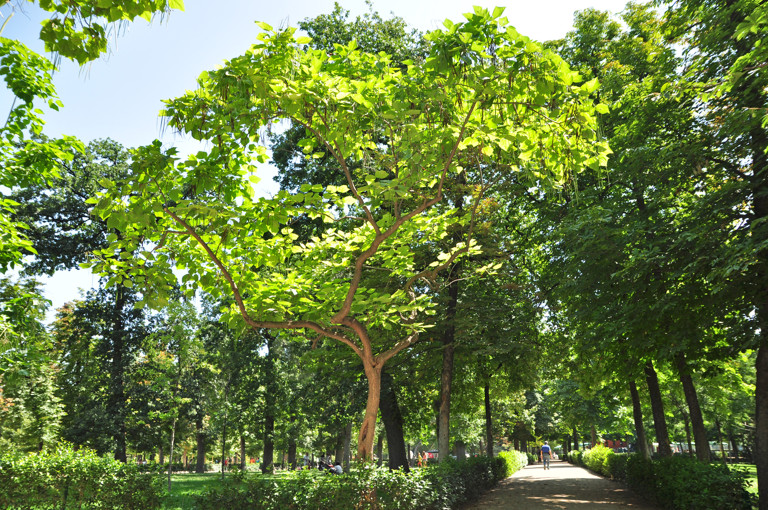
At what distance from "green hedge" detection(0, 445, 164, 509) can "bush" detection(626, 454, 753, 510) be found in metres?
10.1

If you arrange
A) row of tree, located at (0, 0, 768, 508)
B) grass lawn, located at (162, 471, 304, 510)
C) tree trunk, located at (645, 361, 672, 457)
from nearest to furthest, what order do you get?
row of tree, located at (0, 0, 768, 508) → grass lawn, located at (162, 471, 304, 510) → tree trunk, located at (645, 361, 672, 457)

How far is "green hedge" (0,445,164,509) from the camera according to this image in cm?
875

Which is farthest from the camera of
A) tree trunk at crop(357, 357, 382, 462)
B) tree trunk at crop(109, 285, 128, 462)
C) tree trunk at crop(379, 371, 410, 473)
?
tree trunk at crop(109, 285, 128, 462)

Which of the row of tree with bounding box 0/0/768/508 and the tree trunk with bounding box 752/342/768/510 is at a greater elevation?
the row of tree with bounding box 0/0/768/508

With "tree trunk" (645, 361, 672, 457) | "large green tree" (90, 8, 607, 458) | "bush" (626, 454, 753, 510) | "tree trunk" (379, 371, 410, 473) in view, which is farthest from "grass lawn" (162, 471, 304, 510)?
"tree trunk" (645, 361, 672, 457)

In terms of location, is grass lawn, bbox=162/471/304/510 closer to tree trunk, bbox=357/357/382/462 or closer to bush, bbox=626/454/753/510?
tree trunk, bbox=357/357/382/462

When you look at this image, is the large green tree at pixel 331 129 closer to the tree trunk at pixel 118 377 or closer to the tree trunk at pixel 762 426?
the tree trunk at pixel 762 426

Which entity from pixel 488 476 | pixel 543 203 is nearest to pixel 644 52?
pixel 543 203

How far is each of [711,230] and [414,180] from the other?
6.05 meters

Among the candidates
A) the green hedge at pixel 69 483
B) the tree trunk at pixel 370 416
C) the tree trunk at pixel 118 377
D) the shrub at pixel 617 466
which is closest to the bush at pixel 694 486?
the shrub at pixel 617 466

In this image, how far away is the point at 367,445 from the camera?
778 cm

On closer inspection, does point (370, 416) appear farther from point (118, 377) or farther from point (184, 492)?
point (118, 377)

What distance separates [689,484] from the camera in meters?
9.05

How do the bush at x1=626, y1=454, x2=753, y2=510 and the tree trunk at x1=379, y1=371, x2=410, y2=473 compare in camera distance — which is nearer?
the bush at x1=626, y1=454, x2=753, y2=510
